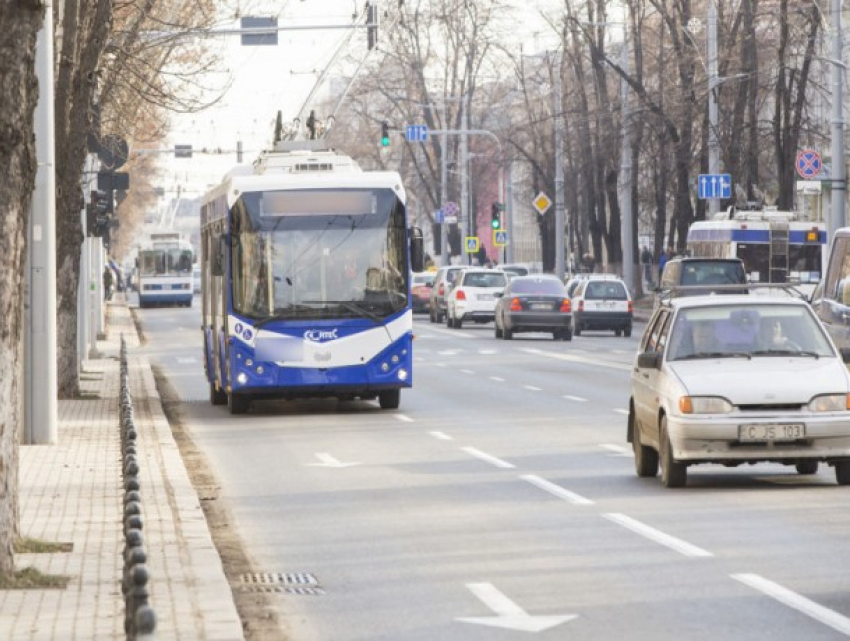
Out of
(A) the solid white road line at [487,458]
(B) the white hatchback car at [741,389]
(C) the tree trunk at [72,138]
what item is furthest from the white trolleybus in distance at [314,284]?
(B) the white hatchback car at [741,389]

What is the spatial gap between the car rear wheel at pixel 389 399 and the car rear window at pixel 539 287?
2612 cm

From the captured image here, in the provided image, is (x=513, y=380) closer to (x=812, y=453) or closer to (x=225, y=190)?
(x=225, y=190)

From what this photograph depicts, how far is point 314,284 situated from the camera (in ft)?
89.8

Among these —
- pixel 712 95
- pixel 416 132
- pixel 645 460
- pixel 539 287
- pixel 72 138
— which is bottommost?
pixel 645 460

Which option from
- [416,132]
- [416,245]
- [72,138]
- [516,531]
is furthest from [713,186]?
[516,531]

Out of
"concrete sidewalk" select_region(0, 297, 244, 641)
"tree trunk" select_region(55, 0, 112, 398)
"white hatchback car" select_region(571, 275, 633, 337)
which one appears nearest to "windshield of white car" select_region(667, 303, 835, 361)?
"concrete sidewalk" select_region(0, 297, 244, 641)

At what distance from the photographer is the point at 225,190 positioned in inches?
1109

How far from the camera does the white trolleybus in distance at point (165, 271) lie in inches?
3863

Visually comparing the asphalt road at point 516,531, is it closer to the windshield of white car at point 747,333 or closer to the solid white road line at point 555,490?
the solid white road line at point 555,490

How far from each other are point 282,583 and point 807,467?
7.03 meters

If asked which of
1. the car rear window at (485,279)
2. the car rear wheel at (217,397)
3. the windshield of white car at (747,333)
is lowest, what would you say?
the car rear wheel at (217,397)

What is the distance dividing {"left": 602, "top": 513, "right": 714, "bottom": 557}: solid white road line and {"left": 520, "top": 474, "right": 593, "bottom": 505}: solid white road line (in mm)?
1084

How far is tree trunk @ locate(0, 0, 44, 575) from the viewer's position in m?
11.1

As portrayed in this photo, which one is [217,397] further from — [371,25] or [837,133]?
[837,133]
